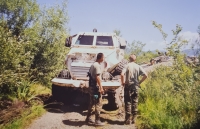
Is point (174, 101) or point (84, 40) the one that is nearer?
point (174, 101)

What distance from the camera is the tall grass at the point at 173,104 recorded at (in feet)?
14.9

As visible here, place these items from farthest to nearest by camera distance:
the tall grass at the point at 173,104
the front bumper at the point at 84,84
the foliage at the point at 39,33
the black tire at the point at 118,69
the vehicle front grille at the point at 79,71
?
the foliage at the point at 39,33, the black tire at the point at 118,69, the vehicle front grille at the point at 79,71, the front bumper at the point at 84,84, the tall grass at the point at 173,104

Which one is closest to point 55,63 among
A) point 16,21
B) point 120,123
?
point 16,21

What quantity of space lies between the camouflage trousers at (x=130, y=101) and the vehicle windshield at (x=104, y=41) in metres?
3.05

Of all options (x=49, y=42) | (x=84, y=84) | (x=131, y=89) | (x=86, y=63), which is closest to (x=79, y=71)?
(x=86, y=63)

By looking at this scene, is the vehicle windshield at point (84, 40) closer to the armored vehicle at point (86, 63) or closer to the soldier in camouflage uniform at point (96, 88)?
the armored vehicle at point (86, 63)

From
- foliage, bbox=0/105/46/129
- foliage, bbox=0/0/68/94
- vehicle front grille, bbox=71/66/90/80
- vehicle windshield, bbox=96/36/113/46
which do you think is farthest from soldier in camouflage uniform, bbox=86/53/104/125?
foliage, bbox=0/0/68/94

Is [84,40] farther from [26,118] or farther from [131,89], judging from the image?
[26,118]

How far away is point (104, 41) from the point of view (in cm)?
822

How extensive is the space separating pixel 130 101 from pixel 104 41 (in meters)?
3.44

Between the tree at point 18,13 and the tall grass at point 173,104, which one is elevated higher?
the tree at point 18,13

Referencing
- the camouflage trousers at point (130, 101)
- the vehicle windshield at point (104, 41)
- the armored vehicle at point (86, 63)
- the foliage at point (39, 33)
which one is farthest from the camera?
the foliage at point (39, 33)

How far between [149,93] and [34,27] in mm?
6647

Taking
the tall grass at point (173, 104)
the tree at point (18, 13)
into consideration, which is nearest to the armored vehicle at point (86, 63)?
the tall grass at point (173, 104)
